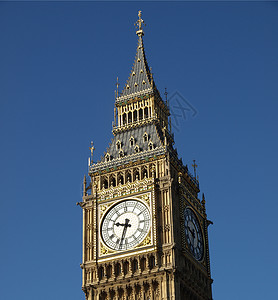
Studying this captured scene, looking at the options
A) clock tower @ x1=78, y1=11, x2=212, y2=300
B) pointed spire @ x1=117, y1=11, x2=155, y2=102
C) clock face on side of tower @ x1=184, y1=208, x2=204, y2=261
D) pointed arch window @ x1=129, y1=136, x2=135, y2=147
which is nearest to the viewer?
clock tower @ x1=78, y1=11, x2=212, y2=300

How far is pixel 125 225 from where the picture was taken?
78.2m

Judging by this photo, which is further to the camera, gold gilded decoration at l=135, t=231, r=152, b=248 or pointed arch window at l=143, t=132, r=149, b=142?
pointed arch window at l=143, t=132, r=149, b=142

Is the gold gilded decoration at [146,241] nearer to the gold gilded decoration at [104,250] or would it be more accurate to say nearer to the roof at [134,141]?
the gold gilded decoration at [104,250]

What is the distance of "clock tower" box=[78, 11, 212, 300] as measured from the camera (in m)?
75.7

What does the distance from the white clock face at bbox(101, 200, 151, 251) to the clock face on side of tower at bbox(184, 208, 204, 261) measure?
4158 millimetres

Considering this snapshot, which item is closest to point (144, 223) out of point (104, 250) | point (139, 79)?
point (104, 250)

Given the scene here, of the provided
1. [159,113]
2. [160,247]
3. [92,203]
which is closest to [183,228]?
[160,247]

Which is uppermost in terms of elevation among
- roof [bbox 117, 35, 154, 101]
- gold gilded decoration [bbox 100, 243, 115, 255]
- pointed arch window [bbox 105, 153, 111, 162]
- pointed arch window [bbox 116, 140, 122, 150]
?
roof [bbox 117, 35, 154, 101]

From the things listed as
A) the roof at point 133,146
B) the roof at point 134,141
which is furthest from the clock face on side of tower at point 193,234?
the roof at point 134,141

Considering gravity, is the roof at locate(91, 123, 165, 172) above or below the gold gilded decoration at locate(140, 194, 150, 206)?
above

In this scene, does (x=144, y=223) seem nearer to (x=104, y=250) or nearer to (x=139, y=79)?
(x=104, y=250)

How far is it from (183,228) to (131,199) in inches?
213

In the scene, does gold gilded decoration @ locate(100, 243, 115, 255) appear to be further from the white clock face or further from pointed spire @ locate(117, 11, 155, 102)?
pointed spire @ locate(117, 11, 155, 102)

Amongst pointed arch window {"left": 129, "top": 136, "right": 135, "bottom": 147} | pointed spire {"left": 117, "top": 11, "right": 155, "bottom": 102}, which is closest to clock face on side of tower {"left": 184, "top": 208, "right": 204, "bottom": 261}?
pointed arch window {"left": 129, "top": 136, "right": 135, "bottom": 147}
